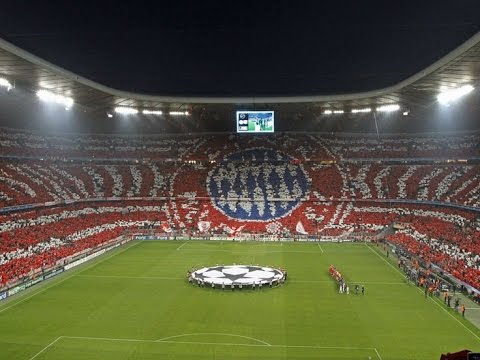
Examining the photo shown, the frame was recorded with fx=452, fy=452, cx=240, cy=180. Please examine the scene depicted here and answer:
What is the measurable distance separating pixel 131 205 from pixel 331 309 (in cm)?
4243

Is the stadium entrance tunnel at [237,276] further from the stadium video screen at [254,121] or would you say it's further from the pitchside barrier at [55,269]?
the stadium video screen at [254,121]

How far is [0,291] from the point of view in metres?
28.7

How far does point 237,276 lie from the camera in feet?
112

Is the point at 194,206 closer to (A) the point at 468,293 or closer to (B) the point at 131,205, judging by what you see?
(B) the point at 131,205

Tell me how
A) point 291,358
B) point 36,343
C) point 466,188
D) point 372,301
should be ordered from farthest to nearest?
1. point 466,188
2. point 372,301
3. point 36,343
4. point 291,358

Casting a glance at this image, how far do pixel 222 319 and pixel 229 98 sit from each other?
40667 millimetres

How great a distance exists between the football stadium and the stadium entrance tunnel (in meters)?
0.15

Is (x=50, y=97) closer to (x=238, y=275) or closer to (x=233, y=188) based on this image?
(x=233, y=188)

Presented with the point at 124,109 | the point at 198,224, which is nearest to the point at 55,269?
the point at 198,224

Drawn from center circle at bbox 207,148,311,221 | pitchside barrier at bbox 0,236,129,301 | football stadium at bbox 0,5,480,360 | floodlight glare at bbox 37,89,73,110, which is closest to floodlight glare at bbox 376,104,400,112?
football stadium at bbox 0,5,480,360

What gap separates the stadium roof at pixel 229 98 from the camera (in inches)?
1464

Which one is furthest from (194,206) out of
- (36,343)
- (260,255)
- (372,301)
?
(36,343)

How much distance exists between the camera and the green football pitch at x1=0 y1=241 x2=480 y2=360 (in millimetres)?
20422

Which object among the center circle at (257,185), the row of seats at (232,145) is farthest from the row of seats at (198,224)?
the row of seats at (232,145)
